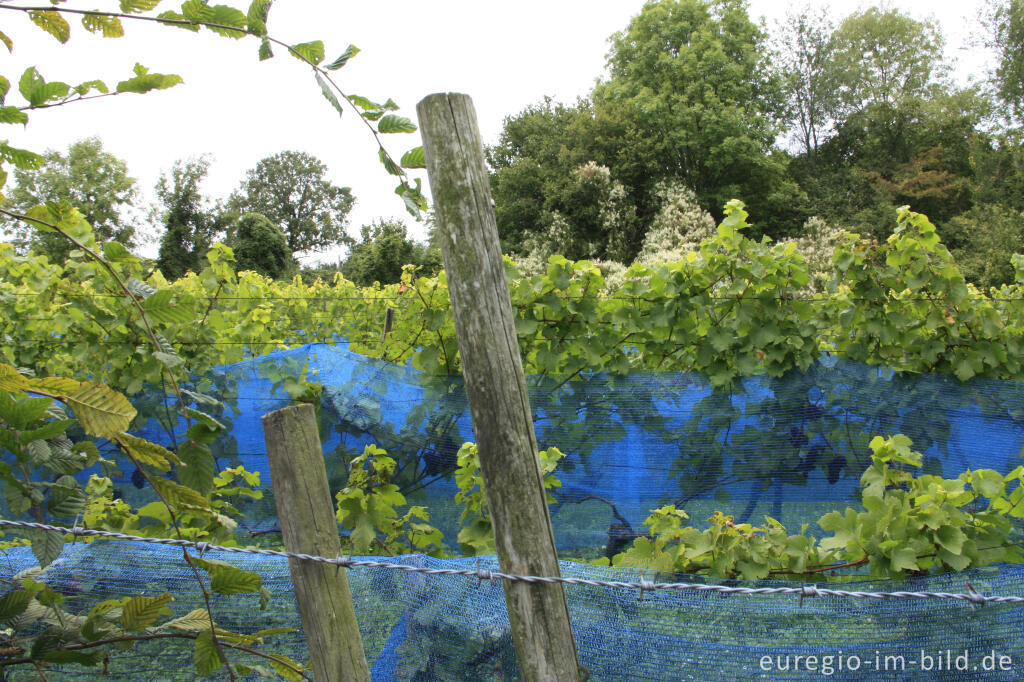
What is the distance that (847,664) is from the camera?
1.75m

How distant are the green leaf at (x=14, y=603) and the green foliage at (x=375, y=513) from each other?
3.39ft

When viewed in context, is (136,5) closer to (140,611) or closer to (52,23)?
(52,23)

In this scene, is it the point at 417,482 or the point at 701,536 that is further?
the point at 417,482

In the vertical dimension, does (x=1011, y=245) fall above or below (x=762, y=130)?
below

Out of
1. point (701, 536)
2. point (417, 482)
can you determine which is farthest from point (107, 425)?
point (417, 482)

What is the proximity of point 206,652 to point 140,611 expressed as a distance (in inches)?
5.9

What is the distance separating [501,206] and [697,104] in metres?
8.05

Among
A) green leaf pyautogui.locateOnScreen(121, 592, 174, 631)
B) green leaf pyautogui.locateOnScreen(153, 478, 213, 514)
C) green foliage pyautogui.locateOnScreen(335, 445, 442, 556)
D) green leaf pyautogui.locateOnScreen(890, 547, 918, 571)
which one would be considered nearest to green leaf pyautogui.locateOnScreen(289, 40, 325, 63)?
green leaf pyautogui.locateOnScreen(153, 478, 213, 514)

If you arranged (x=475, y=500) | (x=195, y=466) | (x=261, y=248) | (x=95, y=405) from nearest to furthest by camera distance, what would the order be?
(x=95, y=405) < (x=195, y=466) < (x=475, y=500) < (x=261, y=248)

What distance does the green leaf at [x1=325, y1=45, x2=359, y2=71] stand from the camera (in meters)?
1.20

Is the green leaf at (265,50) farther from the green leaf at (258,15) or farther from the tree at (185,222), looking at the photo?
the tree at (185,222)

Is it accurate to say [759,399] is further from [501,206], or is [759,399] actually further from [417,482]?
[501,206]

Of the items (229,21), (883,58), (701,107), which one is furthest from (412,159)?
(883,58)

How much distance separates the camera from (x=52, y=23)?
4.44 feet
